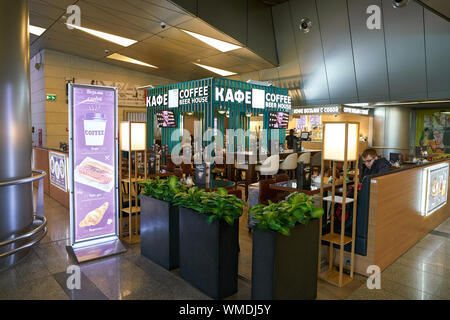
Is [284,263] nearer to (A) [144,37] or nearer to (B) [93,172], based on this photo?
(B) [93,172]

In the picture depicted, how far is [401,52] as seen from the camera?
840 centimetres

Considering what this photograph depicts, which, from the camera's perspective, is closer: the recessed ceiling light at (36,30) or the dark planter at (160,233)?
the dark planter at (160,233)

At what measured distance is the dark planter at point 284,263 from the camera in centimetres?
240

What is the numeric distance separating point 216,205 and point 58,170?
458cm

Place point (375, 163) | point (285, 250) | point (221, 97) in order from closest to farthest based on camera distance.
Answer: point (285, 250) < point (375, 163) < point (221, 97)

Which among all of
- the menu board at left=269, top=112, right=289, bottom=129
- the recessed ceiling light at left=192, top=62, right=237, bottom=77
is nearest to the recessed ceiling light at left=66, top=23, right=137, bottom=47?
the recessed ceiling light at left=192, top=62, right=237, bottom=77

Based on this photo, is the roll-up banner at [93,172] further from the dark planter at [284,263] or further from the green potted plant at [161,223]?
the dark planter at [284,263]

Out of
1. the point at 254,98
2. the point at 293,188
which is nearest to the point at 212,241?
the point at 293,188

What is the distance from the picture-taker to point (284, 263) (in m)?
2.45

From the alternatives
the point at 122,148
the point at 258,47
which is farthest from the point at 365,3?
the point at 122,148

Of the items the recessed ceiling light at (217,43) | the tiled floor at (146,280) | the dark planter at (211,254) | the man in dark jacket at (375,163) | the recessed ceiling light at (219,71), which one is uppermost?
the recessed ceiling light at (217,43)

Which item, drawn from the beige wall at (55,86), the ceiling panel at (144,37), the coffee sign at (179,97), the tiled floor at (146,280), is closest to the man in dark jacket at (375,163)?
the tiled floor at (146,280)

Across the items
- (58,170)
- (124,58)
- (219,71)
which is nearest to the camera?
(58,170)
